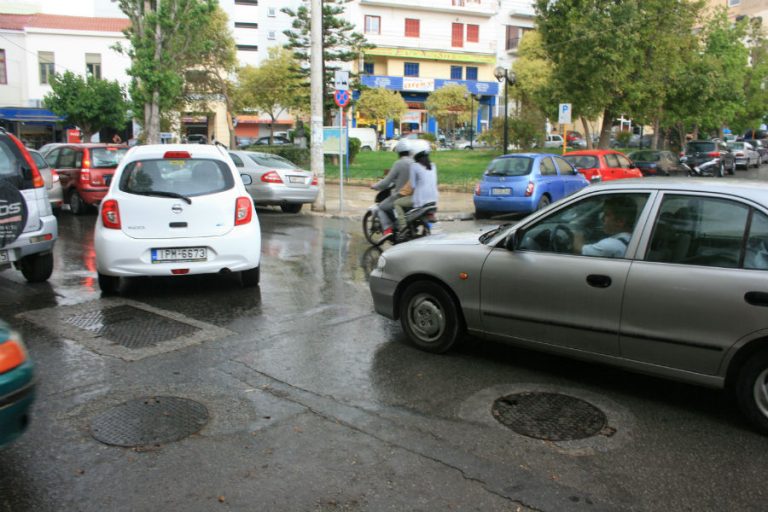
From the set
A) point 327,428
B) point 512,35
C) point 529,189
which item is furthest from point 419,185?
point 512,35

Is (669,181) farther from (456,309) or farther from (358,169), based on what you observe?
(358,169)

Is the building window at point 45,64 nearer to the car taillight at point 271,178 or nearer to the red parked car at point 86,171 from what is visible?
the red parked car at point 86,171

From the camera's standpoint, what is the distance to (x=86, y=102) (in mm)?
34281

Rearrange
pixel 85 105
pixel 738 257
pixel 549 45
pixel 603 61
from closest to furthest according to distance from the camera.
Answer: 1. pixel 738 257
2. pixel 603 61
3. pixel 549 45
4. pixel 85 105

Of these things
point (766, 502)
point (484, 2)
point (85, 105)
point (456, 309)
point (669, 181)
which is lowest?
point (766, 502)

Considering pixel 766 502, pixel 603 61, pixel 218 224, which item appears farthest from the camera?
pixel 603 61

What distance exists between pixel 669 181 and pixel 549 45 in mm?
24072

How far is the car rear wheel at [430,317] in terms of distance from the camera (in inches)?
215

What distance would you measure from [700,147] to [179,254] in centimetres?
3038

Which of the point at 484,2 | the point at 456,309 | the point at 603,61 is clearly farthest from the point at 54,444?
the point at 484,2

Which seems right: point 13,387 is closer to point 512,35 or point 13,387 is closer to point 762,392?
point 762,392

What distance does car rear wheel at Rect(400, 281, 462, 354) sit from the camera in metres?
5.47

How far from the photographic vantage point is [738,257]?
4.16 metres

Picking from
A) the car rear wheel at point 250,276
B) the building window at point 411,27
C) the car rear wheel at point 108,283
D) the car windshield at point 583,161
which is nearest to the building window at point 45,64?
the building window at point 411,27
